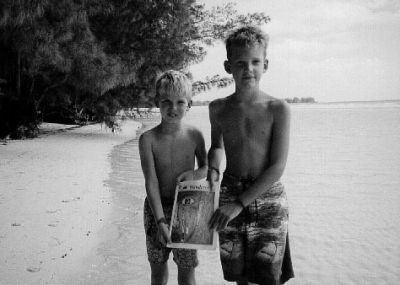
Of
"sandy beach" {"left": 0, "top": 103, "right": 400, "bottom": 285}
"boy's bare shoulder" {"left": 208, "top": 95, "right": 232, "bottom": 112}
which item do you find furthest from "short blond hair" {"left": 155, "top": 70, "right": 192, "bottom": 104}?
"sandy beach" {"left": 0, "top": 103, "right": 400, "bottom": 285}

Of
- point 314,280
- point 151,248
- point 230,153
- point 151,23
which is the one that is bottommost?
point 314,280

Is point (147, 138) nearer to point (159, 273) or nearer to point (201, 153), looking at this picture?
point (201, 153)

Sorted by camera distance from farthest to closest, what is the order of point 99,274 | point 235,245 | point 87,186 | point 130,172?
point 130,172
point 87,186
point 99,274
point 235,245

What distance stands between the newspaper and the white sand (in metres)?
1.48

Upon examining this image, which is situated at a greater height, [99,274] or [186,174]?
[186,174]

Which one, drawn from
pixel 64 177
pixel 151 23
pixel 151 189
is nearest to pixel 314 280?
pixel 151 189

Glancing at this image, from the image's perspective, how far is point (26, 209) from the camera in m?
4.18

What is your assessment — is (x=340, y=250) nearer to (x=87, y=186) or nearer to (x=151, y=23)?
(x=87, y=186)

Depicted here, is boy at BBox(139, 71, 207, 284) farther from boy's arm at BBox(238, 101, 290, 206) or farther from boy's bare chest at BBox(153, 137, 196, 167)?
boy's arm at BBox(238, 101, 290, 206)

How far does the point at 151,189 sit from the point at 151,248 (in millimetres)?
332

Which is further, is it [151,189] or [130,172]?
[130,172]

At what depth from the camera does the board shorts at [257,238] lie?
1812 millimetres

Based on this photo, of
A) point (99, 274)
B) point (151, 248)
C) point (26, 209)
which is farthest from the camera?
point (26, 209)

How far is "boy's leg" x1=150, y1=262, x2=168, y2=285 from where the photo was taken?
2070mm
